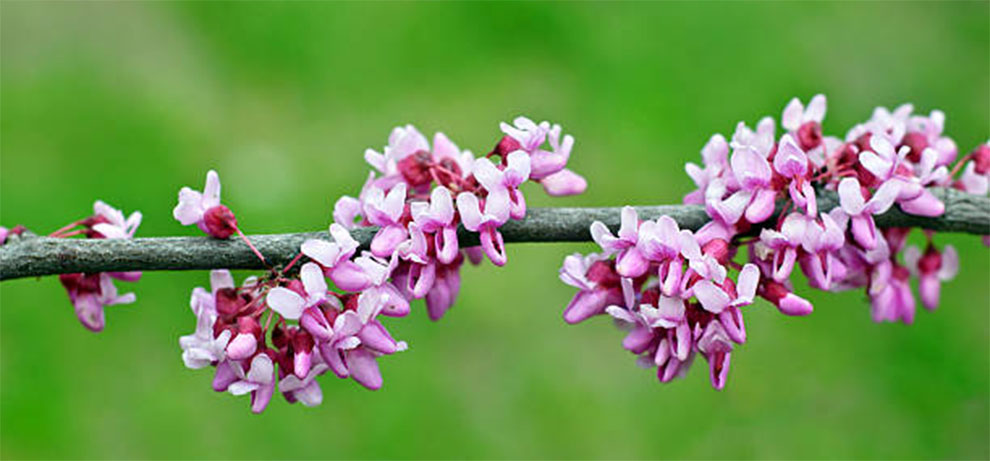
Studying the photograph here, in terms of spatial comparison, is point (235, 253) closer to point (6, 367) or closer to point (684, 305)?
point (684, 305)

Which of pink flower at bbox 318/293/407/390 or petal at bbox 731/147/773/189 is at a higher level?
petal at bbox 731/147/773/189

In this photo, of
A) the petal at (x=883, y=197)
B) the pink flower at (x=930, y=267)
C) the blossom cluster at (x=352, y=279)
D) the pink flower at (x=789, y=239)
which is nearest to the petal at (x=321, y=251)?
the blossom cluster at (x=352, y=279)

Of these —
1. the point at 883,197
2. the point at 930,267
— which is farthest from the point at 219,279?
the point at 930,267

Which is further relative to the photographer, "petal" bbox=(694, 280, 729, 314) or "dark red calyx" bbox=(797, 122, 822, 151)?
"dark red calyx" bbox=(797, 122, 822, 151)

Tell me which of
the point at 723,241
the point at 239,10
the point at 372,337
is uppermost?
the point at 723,241

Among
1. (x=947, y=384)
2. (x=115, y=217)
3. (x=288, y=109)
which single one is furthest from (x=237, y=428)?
(x=947, y=384)

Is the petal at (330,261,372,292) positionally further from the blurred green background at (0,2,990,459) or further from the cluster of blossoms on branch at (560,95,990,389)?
the blurred green background at (0,2,990,459)

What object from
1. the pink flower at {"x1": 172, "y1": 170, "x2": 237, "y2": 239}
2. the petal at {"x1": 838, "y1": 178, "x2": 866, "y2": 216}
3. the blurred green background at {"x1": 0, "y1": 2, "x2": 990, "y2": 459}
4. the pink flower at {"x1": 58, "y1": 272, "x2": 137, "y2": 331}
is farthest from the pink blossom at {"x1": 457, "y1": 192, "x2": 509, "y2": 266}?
the blurred green background at {"x1": 0, "y1": 2, "x2": 990, "y2": 459}
